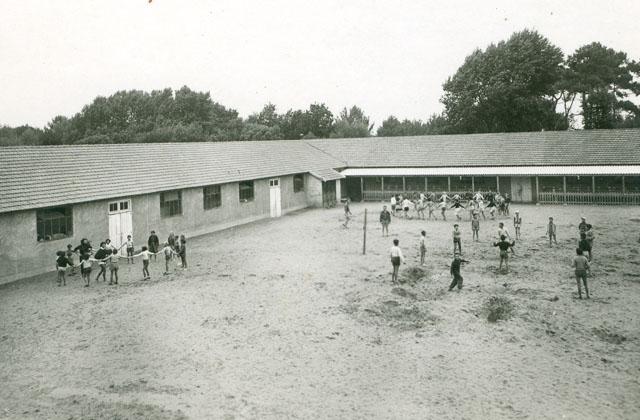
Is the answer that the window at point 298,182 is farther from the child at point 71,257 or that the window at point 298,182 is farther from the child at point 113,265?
the child at point 113,265

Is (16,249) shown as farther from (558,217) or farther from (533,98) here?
(533,98)

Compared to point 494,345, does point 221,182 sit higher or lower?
higher

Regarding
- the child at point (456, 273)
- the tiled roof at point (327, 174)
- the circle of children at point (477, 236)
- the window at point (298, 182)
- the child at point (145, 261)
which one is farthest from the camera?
the tiled roof at point (327, 174)

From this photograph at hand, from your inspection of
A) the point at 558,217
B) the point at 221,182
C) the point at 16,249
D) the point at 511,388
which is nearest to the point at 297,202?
the point at 221,182

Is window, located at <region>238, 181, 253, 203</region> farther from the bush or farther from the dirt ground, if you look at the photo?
the bush

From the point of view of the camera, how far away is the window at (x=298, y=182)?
3527cm

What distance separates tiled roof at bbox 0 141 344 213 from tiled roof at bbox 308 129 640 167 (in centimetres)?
994

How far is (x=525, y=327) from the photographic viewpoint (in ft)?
38.7

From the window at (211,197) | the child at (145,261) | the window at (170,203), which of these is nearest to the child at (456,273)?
the child at (145,261)

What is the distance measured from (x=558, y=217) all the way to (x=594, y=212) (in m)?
3.30

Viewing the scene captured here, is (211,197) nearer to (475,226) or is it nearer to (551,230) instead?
(475,226)

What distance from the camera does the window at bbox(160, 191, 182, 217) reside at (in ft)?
77.6

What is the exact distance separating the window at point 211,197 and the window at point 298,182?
28.2ft

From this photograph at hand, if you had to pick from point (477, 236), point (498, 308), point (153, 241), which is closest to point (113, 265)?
point (153, 241)
